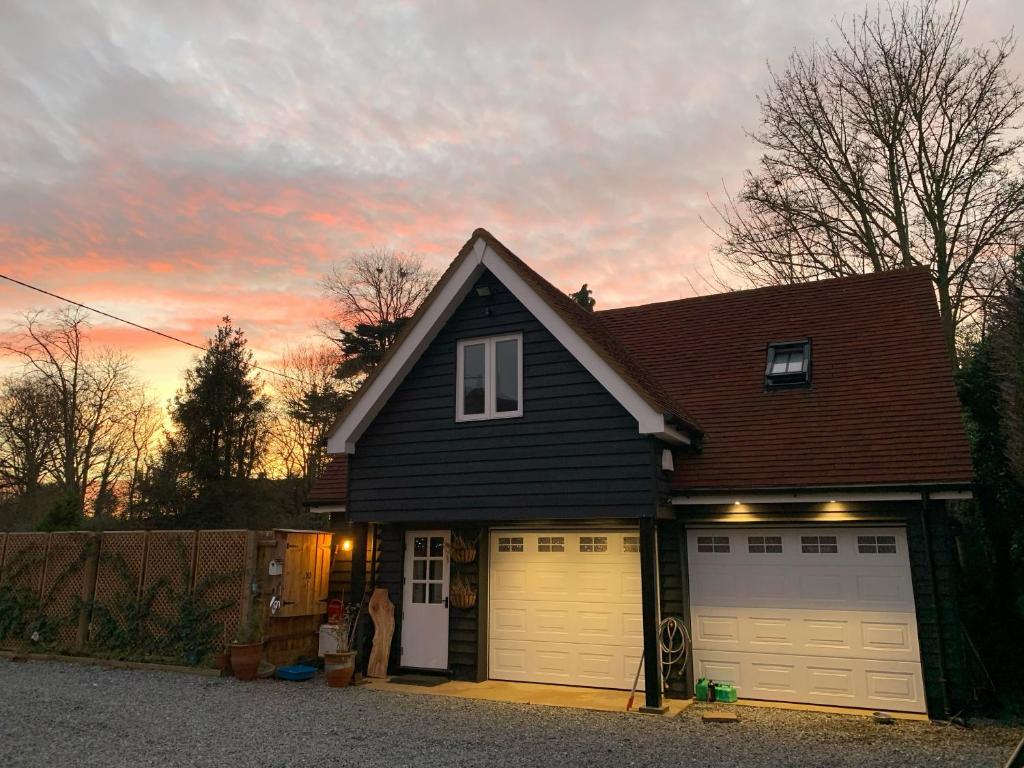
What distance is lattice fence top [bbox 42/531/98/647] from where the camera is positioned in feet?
40.0

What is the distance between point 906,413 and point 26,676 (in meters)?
13.5

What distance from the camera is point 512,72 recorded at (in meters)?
10.9

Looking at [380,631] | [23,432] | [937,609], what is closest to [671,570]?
[937,609]

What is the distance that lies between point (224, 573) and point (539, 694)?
547 centimetres

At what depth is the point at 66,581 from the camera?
12.5 metres

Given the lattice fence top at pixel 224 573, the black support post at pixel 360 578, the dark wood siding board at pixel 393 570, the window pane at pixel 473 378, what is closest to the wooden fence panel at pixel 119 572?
the lattice fence top at pixel 224 573

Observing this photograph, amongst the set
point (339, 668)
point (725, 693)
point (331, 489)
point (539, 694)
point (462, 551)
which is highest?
point (331, 489)

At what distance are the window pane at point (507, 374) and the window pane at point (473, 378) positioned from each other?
10.2 inches

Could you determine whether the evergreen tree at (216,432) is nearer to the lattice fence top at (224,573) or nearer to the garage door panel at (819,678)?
the lattice fence top at (224,573)

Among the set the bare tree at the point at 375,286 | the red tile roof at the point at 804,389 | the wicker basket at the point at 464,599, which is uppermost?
the bare tree at the point at 375,286

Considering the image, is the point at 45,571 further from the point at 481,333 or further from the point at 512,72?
the point at 512,72

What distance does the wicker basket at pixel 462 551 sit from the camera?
10383mm

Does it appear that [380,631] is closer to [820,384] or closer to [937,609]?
[937,609]

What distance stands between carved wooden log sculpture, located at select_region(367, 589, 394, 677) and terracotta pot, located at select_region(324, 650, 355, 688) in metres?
0.53
